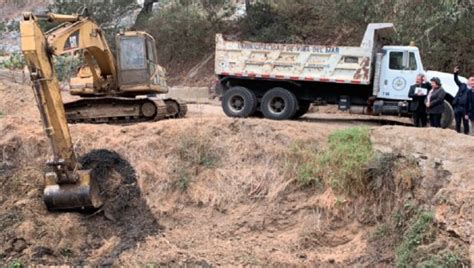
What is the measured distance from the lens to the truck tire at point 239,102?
16500 mm

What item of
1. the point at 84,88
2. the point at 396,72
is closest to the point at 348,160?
the point at 396,72

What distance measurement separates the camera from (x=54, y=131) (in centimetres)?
966

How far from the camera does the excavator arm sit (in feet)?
30.8

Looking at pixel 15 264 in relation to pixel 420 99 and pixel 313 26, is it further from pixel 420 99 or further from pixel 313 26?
pixel 313 26

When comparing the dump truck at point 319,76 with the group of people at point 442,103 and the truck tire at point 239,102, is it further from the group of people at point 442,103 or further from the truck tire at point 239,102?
the group of people at point 442,103

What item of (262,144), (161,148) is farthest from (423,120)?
(161,148)

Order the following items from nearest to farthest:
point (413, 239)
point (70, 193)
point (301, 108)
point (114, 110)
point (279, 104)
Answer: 1. point (413, 239)
2. point (70, 193)
3. point (114, 110)
4. point (279, 104)
5. point (301, 108)

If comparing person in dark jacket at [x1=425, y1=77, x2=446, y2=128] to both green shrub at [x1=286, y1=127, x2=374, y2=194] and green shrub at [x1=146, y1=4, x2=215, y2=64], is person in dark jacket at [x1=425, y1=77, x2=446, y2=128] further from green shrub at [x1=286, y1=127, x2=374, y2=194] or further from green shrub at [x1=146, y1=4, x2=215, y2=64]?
green shrub at [x1=146, y1=4, x2=215, y2=64]

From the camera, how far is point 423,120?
14.1 meters

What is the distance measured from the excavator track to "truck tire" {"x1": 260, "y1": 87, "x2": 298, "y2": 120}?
9.78ft

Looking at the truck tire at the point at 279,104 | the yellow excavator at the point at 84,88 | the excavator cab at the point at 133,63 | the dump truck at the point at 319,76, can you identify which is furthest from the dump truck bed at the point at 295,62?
the excavator cab at the point at 133,63

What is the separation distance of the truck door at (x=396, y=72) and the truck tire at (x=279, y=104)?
93.9 inches

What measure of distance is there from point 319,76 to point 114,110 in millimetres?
5353

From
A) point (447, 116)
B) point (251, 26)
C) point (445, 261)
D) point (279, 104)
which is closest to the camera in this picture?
point (445, 261)
